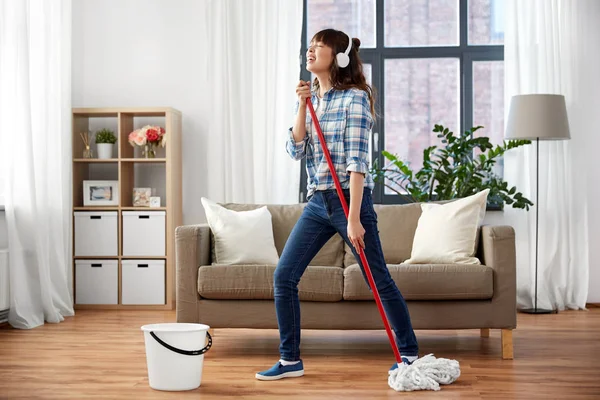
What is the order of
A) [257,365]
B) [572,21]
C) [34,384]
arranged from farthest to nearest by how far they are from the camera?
[572,21] → [257,365] → [34,384]

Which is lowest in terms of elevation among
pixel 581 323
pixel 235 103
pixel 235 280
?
pixel 581 323

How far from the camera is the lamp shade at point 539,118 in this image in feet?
17.6

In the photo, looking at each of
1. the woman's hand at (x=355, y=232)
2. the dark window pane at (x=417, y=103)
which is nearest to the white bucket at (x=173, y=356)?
the woman's hand at (x=355, y=232)

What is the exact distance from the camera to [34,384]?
10.8 feet

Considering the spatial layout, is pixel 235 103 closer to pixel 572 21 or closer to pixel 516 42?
pixel 516 42

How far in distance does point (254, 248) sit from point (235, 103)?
1954 millimetres

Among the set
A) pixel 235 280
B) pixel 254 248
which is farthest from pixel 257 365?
pixel 254 248

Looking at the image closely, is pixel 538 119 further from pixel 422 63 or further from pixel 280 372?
pixel 280 372

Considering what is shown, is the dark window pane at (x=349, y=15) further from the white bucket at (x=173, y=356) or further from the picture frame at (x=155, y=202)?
the white bucket at (x=173, y=356)

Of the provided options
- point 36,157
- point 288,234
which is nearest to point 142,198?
point 36,157

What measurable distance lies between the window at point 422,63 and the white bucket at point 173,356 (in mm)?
3007

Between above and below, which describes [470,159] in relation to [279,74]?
below

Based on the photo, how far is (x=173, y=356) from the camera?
10.3 ft

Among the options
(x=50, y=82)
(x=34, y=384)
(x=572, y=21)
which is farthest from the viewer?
(x=572, y=21)
